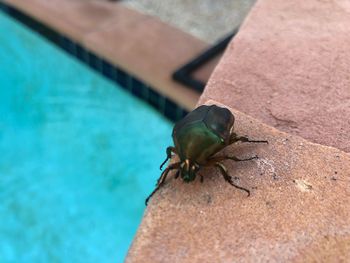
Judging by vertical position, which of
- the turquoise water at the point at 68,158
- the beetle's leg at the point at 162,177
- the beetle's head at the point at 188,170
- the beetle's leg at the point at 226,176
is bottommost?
the turquoise water at the point at 68,158

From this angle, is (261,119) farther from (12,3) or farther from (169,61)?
(12,3)

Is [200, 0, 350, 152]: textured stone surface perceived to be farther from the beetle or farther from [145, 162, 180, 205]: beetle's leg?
[145, 162, 180, 205]: beetle's leg

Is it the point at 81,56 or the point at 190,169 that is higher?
the point at 190,169

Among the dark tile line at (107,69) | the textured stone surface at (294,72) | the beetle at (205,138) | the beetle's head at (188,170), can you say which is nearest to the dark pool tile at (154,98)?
the dark tile line at (107,69)

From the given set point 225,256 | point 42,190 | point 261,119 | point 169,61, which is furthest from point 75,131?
point 225,256

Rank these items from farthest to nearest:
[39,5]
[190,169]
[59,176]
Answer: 1. [39,5]
2. [59,176]
3. [190,169]

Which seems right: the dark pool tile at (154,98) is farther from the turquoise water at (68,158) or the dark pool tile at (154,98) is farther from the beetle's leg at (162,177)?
the beetle's leg at (162,177)

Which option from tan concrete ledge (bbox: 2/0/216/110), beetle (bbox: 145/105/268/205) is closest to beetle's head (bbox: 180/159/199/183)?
beetle (bbox: 145/105/268/205)

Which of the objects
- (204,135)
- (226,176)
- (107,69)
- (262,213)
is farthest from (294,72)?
(107,69)
